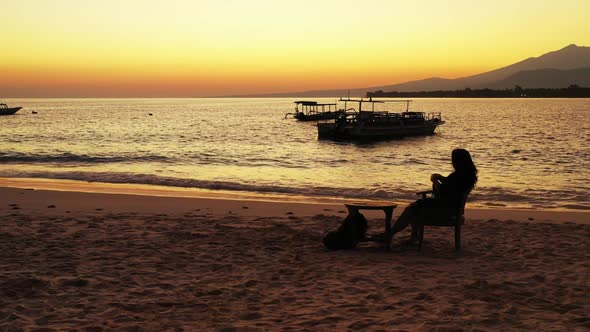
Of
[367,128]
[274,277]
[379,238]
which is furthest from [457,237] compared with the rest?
[367,128]

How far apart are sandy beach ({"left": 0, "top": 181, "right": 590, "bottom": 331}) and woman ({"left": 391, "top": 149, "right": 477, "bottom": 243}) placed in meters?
0.60

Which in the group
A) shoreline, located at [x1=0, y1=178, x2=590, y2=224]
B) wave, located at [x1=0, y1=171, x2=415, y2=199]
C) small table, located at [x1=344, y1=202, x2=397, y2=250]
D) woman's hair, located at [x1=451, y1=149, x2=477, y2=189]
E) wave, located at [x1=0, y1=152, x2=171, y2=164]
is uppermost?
woman's hair, located at [x1=451, y1=149, x2=477, y2=189]

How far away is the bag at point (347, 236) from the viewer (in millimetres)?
7691

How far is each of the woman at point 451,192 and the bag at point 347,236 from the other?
2.75ft

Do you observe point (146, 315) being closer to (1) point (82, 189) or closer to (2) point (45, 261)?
(2) point (45, 261)

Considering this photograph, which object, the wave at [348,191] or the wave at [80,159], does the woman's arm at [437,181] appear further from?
the wave at [80,159]

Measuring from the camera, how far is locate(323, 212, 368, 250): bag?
25.2 feet

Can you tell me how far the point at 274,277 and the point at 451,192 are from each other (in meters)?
2.79

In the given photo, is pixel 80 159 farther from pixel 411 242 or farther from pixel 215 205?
pixel 411 242

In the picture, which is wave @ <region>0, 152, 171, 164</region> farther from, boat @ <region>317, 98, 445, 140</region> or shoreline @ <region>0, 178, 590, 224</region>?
boat @ <region>317, 98, 445, 140</region>

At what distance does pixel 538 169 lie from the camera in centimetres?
2548

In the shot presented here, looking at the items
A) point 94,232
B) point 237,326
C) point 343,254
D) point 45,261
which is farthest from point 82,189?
point 237,326

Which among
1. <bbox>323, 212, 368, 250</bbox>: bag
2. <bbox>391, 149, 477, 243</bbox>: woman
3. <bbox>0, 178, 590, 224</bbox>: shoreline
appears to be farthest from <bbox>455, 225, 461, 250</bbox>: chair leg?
<bbox>0, 178, 590, 224</bbox>: shoreline

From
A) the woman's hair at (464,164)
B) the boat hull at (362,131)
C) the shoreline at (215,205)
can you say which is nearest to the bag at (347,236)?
the woman's hair at (464,164)
